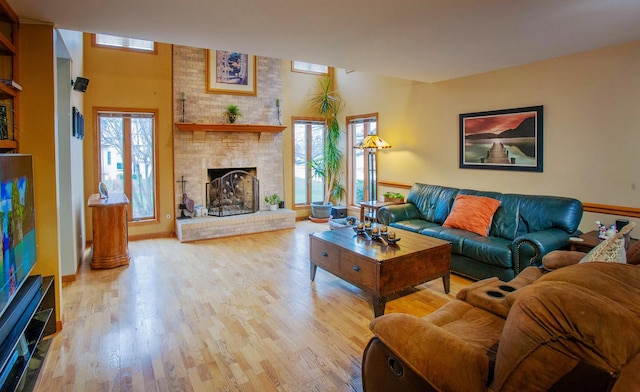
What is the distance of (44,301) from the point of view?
2693mm

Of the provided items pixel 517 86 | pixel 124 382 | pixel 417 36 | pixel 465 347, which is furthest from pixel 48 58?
pixel 517 86

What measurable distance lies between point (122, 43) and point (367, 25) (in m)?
4.35

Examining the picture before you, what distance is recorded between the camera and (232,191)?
6586 millimetres

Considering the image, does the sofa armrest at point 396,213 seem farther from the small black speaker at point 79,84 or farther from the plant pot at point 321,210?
the small black speaker at point 79,84

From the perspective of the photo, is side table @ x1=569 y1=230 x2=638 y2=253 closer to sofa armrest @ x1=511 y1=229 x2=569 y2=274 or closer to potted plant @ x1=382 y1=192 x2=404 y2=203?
sofa armrest @ x1=511 y1=229 x2=569 y2=274

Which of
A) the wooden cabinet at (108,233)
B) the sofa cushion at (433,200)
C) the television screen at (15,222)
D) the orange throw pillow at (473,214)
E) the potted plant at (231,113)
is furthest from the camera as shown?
the potted plant at (231,113)

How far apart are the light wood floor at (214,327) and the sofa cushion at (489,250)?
0.36 meters

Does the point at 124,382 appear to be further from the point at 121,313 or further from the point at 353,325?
the point at 353,325

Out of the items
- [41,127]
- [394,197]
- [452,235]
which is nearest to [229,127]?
[394,197]

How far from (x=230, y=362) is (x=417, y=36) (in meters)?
3.01

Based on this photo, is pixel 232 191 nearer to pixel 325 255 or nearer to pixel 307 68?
pixel 307 68

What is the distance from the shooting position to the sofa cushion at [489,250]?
3574 mm

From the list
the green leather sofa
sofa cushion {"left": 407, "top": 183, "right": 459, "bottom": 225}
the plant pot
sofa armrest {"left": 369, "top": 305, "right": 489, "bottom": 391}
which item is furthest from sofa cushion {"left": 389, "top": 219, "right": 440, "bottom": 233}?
sofa armrest {"left": 369, "top": 305, "right": 489, "bottom": 391}

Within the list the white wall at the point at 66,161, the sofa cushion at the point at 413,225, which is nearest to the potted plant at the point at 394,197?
the sofa cushion at the point at 413,225
